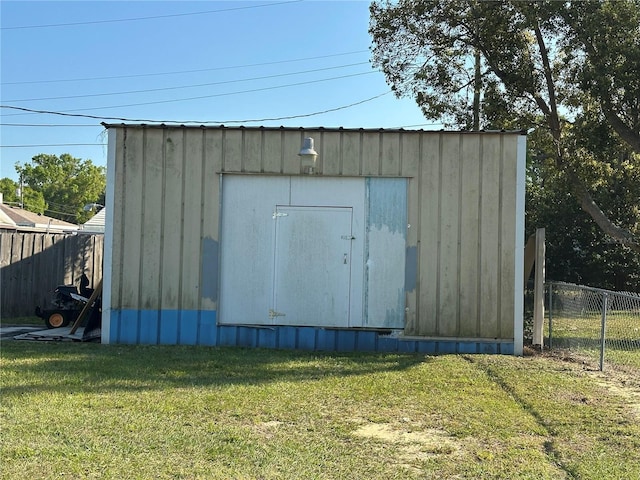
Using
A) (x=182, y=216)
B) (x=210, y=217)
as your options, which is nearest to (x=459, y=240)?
(x=210, y=217)

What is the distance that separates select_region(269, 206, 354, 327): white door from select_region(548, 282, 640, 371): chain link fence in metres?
3.23

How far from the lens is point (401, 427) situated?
4.70 meters

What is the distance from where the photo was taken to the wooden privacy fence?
38.0ft

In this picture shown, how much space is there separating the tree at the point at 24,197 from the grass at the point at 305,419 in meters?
51.7

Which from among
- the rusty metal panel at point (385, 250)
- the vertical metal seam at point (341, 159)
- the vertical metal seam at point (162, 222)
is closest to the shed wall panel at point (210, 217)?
the vertical metal seam at point (162, 222)

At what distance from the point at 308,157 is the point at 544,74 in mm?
10240

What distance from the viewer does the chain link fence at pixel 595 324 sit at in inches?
297

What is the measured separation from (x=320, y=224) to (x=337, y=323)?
4.54 feet

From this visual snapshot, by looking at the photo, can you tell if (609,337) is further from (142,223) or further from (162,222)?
(142,223)

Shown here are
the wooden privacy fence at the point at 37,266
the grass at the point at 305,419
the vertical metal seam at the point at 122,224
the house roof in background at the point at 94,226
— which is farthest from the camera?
the house roof in background at the point at 94,226

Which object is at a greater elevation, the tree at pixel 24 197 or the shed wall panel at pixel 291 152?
the tree at pixel 24 197

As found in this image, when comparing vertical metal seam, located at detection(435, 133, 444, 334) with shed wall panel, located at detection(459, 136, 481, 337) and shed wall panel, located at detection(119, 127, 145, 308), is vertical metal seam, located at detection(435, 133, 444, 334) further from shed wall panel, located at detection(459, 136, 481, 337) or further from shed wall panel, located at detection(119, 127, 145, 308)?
shed wall panel, located at detection(119, 127, 145, 308)

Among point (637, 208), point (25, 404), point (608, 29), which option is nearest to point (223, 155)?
point (25, 404)

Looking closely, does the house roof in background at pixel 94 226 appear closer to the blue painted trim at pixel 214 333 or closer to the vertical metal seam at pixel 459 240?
the blue painted trim at pixel 214 333
